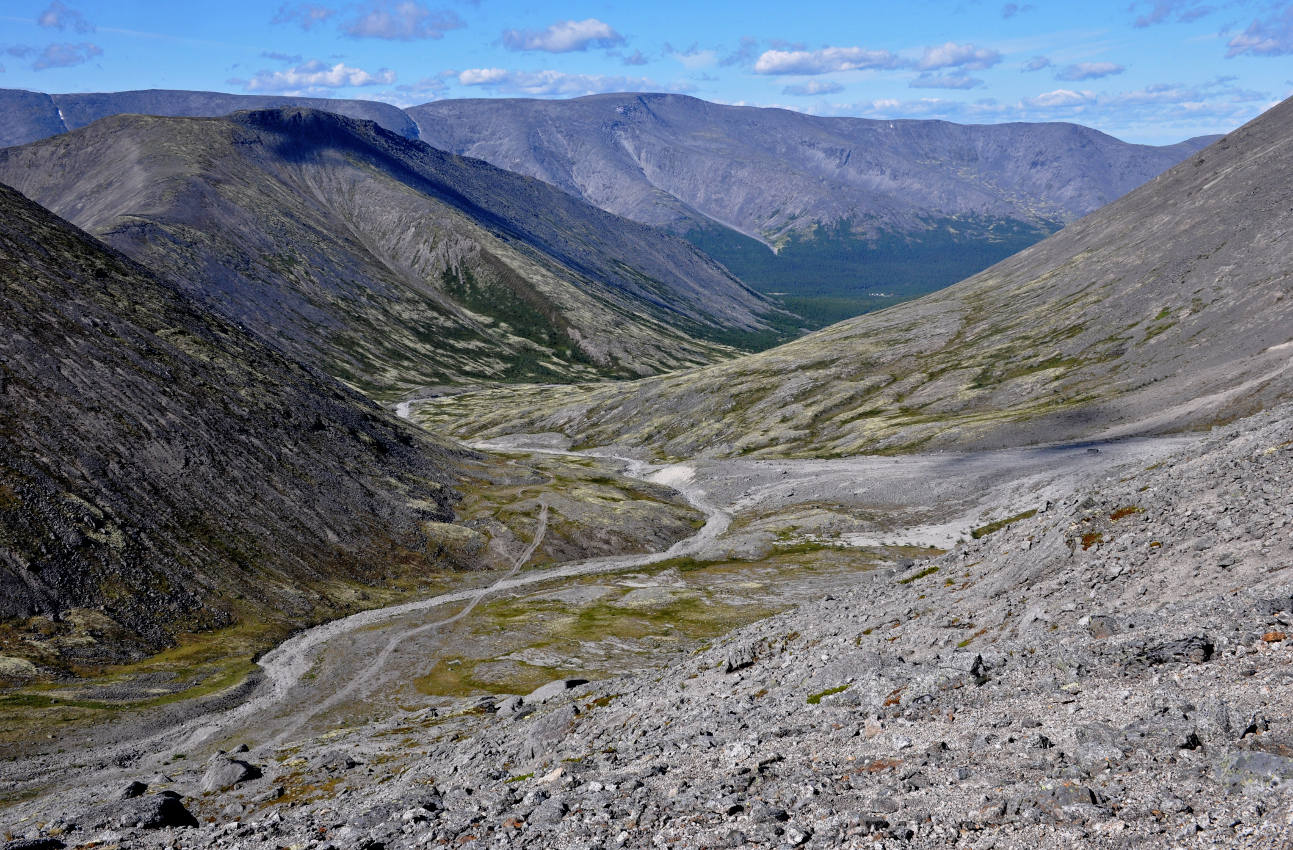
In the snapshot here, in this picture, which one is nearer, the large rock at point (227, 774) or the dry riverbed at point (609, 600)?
the large rock at point (227, 774)

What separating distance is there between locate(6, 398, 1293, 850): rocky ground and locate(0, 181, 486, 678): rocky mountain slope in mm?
44272

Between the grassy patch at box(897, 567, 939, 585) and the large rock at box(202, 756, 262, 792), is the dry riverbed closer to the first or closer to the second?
the grassy patch at box(897, 567, 939, 585)

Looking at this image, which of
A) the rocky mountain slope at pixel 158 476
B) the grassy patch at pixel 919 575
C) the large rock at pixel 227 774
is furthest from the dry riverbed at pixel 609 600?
the rocky mountain slope at pixel 158 476

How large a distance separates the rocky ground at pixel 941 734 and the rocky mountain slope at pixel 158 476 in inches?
1743

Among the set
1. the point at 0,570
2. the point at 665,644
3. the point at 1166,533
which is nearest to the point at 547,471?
the point at 665,644

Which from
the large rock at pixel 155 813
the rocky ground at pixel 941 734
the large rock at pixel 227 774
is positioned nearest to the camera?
the rocky ground at pixel 941 734

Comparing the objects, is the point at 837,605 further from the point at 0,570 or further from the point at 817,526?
the point at 817,526

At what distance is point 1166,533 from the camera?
125ft

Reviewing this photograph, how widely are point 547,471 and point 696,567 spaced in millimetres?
58597

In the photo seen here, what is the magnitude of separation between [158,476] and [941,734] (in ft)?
356

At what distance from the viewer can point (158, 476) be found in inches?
4247

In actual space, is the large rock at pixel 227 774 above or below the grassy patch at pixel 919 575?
below

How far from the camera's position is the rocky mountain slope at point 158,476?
3433 inches

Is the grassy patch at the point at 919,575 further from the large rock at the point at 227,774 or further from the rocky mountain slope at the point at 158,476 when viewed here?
the rocky mountain slope at the point at 158,476
